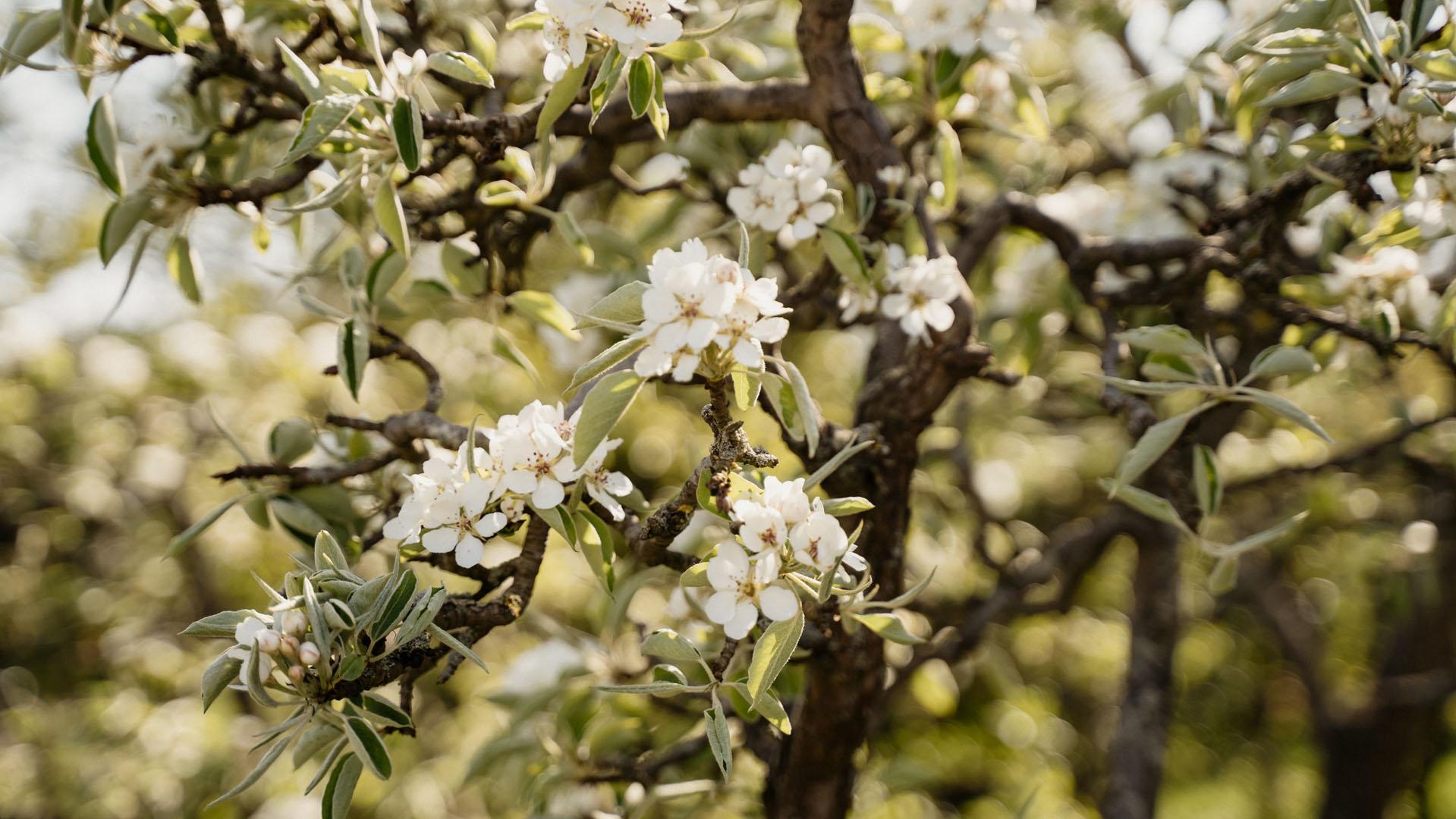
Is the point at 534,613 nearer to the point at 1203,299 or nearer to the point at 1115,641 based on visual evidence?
the point at 1203,299

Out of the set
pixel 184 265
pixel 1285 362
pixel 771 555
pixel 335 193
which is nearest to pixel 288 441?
pixel 184 265

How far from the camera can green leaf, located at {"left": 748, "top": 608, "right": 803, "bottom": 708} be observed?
2.32 feet

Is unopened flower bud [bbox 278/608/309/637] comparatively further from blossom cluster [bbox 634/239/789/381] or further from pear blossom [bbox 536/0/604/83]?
pear blossom [bbox 536/0/604/83]

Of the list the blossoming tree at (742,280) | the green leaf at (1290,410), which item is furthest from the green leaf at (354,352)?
the green leaf at (1290,410)

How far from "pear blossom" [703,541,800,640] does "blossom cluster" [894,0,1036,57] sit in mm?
792

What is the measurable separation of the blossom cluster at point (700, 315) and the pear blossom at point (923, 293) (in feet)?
1.41

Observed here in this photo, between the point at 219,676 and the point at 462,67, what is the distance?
0.54 m

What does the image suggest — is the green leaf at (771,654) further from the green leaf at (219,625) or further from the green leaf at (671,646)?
the green leaf at (219,625)

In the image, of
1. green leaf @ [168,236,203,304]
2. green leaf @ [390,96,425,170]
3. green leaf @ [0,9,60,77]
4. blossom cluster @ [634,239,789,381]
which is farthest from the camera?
green leaf @ [168,236,203,304]

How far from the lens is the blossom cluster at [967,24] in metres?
1.19

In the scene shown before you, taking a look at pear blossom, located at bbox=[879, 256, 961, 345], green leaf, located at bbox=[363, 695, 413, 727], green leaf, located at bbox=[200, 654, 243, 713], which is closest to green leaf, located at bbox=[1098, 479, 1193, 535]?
pear blossom, located at bbox=[879, 256, 961, 345]

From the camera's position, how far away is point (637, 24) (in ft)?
2.62

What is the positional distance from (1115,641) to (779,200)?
2.29 m

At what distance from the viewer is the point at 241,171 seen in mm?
1201
